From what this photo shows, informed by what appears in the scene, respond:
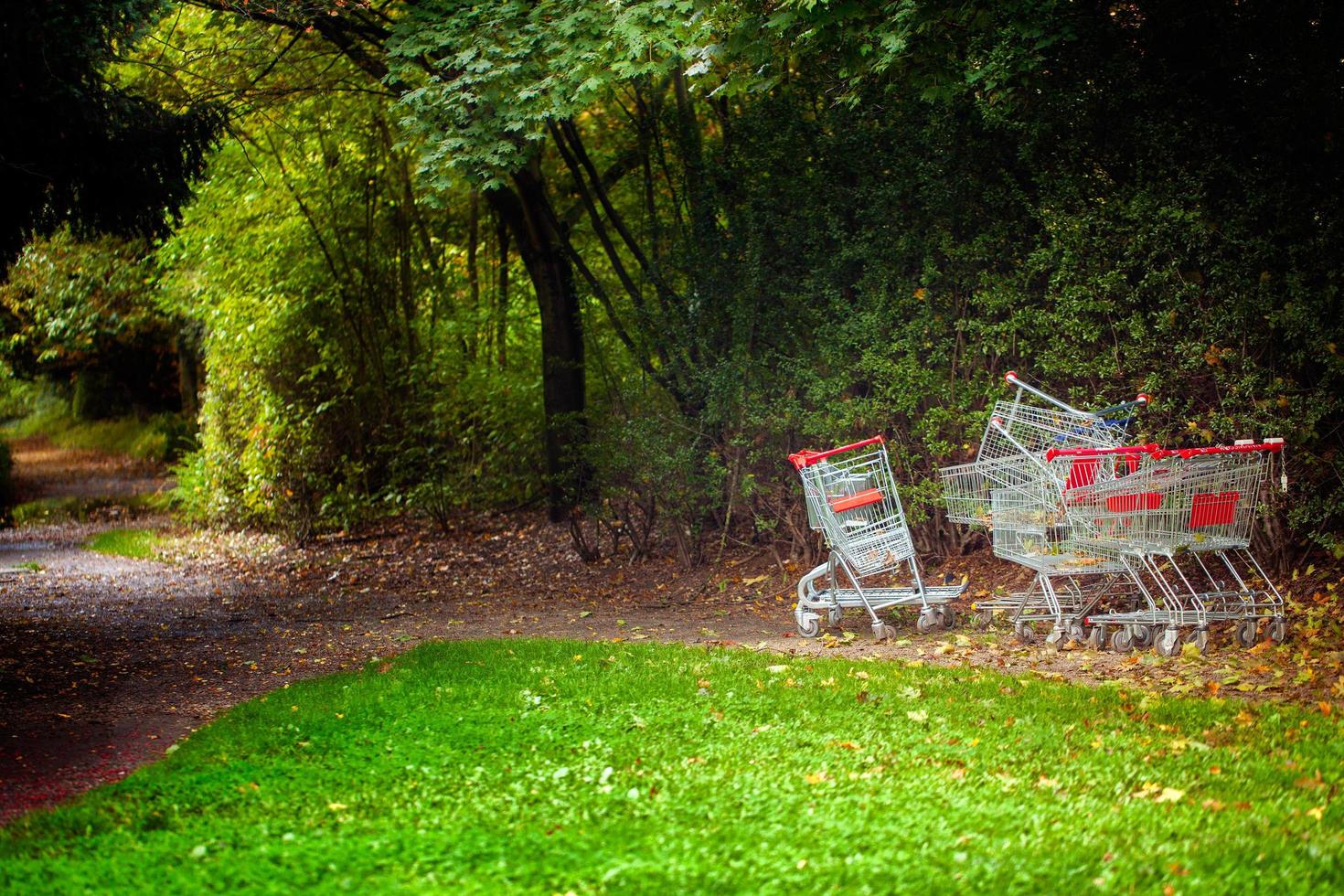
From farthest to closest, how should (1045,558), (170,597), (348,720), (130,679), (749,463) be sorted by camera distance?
(170,597) → (749,463) → (130,679) → (1045,558) → (348,720)

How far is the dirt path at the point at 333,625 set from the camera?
6.29m

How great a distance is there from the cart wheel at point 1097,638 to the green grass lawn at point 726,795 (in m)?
1.10

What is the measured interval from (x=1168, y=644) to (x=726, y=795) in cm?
356

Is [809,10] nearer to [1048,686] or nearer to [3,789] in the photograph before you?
[1048,686]

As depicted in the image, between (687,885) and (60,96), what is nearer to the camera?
(687,885)

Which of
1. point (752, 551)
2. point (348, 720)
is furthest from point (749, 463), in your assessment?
point (348, 720)

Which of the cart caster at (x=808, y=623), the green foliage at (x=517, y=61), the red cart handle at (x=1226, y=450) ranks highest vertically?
the green foliage at (x=517, y=61)

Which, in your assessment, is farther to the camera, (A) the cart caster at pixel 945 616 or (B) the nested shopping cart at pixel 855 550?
(A) the cart caster at pixel 945 616

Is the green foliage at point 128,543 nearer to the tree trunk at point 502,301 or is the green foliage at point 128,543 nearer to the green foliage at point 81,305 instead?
the green foliage at point 81,305

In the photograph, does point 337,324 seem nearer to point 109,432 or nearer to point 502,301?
point 502,301

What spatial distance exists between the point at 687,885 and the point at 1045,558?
421 cm

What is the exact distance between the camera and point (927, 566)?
9.87 m

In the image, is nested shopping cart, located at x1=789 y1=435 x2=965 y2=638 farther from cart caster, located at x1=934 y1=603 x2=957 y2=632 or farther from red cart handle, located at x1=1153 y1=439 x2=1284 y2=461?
red cart handle, located at x1=1153 y1=439 x2=1284 y2=461

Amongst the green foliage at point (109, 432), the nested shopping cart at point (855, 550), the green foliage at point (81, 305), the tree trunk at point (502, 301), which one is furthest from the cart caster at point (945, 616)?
the green foliage at point (109, 432)
